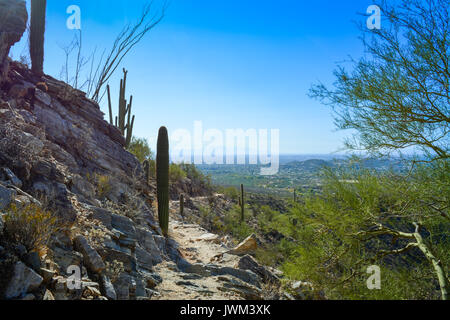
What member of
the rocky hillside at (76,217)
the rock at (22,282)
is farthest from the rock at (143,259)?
the rock at (22,282)

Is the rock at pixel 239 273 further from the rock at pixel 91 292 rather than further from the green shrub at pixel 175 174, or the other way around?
the green shrub at pixel 175 174

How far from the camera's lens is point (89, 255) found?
386 centimetres

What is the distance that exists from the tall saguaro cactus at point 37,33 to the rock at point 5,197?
649 centimetres

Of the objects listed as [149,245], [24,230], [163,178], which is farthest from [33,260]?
[163,178]

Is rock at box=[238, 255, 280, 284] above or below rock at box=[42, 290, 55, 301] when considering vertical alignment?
below

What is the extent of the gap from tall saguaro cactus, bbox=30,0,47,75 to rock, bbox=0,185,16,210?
256 inches

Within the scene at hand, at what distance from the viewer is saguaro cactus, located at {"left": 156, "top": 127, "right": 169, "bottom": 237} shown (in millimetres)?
9227

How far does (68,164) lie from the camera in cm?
632

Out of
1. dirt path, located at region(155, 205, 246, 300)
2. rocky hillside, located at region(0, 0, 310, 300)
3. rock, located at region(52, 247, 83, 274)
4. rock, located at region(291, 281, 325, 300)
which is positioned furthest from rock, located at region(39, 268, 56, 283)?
rock, located at region(291, 281, 325, 300)

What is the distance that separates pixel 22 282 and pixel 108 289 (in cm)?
124

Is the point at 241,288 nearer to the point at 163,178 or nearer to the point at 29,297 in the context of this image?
the point at 29,297

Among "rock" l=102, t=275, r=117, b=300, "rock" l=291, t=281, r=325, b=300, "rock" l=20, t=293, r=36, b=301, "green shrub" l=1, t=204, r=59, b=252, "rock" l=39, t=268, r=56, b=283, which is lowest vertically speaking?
"rock" l=291, t=281, r=325, b=300

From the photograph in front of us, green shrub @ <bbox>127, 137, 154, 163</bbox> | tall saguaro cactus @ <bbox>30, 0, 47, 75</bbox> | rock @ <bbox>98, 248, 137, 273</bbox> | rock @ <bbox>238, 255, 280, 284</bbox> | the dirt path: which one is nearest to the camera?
rock @ <bbox>98, 248, 137, 273</bbox>

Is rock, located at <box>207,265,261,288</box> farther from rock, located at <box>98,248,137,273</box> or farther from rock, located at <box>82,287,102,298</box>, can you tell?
rock, located at <box>82,287,102,298</box>
